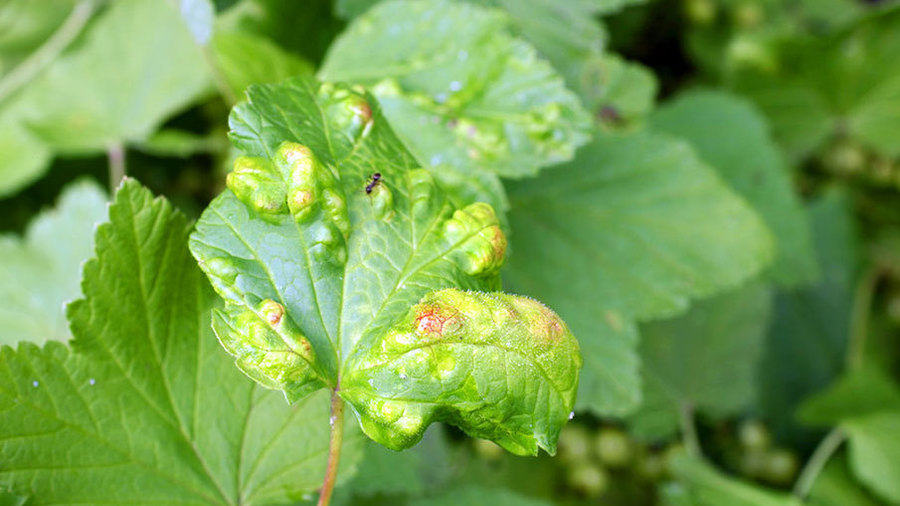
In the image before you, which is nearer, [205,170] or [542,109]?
[542,109]

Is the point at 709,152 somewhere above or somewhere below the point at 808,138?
above

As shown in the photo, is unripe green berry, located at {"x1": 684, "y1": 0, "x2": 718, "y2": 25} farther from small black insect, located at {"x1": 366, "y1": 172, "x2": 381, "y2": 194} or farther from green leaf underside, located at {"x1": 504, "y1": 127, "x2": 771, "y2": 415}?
small black insect, located at {"x1": 366, "y1": 172, "x2": 381, "y2": 194}

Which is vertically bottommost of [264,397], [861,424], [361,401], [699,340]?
[861,424]

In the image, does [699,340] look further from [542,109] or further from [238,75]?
[238,75]

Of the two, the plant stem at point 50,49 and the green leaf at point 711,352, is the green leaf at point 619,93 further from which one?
the plant stem at point 50,49

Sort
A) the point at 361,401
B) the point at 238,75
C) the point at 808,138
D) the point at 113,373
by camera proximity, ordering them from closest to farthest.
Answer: the point at 361,401 → the point at 113,373 → the point at 238,75 → the point at 808,138

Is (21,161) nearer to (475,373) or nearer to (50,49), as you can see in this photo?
(50,49)

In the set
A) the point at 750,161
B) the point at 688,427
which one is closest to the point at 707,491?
the point at 688,427

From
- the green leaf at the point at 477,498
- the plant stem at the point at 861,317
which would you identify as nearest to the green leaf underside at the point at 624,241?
the green leaf at the point at 477,498

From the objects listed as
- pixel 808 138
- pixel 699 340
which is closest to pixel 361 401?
pixel 699 340
